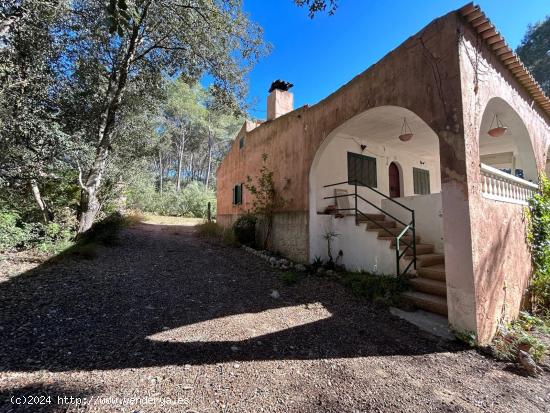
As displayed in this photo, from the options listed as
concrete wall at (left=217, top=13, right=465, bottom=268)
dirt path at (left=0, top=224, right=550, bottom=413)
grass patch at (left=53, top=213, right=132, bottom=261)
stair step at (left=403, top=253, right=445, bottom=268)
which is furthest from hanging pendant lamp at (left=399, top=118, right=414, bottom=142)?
grass patch at (left=53, top=213, right=132, bottom=261)

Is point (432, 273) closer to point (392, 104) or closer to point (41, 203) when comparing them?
point (392, 104)

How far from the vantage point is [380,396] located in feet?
7.13

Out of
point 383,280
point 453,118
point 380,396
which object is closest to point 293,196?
point 383,280

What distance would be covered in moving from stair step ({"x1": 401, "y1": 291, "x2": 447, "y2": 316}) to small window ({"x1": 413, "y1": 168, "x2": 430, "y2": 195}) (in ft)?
20.6

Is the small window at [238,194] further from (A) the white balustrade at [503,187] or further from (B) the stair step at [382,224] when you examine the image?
(A) the white balustrade at [503,187]

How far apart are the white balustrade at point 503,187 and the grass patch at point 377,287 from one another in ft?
6.52

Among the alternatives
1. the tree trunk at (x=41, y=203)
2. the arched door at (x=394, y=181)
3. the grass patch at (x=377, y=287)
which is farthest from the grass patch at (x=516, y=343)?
the tree trunk at (x=41, y=203)

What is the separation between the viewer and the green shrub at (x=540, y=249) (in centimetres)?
443

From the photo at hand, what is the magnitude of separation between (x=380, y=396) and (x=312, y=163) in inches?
195

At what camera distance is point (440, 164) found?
333cm

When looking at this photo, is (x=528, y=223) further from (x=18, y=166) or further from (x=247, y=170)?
(x=18, y=166)

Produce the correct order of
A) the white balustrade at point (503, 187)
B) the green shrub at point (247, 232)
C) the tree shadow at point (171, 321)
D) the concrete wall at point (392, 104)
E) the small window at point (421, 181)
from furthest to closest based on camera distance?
the small window at point (421, 181)
the green shrub at point (247, 232)
the white balustrade at point (503, 187)
the concrete wall at point (392, 104)
the tree shadow at point (171, 321)

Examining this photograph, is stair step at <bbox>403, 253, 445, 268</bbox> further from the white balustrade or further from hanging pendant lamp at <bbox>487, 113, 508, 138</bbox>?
hanging pendant lamp at <bbox>487, 113, 508, 138</bbox>

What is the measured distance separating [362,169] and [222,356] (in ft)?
22.9
